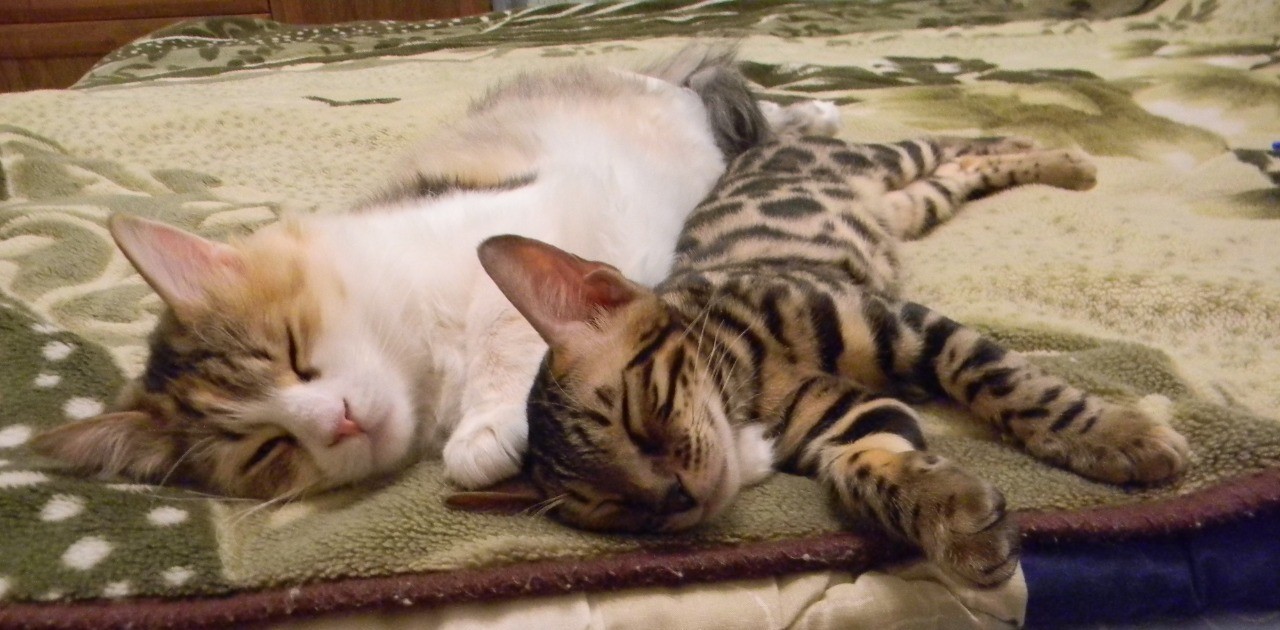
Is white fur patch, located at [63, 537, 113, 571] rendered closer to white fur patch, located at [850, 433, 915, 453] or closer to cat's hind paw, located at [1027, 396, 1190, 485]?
white fur patch, located at [850, 433, 915, 453]

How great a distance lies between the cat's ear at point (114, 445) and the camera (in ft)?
2.82

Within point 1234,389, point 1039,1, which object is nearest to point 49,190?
point 1234,389

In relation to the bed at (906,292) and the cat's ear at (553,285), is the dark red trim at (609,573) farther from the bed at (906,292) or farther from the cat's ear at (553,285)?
the cat's ear at (553,285)

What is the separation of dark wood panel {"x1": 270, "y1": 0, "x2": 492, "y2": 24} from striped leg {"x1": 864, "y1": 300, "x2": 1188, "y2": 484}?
4.18m

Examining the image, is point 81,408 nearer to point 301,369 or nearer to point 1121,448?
point 301,369

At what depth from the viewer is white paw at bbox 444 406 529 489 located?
0.88 meters

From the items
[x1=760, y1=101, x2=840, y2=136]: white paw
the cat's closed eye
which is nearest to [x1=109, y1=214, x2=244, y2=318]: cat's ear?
the cat's closed eye

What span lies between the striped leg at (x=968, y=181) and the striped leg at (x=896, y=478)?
25.0 inches

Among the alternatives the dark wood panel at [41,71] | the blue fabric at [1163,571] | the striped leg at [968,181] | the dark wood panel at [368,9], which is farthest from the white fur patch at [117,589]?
the dark wood panel at [41,71]

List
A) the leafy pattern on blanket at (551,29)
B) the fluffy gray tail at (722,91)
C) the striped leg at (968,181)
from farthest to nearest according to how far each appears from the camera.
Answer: the leafy pattern on blanket at (551,29) < the fluffy gray tail at (722,91) < the striped leg at (968,181)

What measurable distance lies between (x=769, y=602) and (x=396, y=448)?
1.60 feet

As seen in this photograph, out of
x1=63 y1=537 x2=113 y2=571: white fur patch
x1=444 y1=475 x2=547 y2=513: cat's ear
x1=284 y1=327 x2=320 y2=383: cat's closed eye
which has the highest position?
x1=284 y1=327 x2=320 y2=383: cat's closed eye

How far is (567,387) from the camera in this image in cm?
86

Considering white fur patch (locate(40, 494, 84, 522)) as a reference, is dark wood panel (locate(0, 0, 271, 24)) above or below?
above
